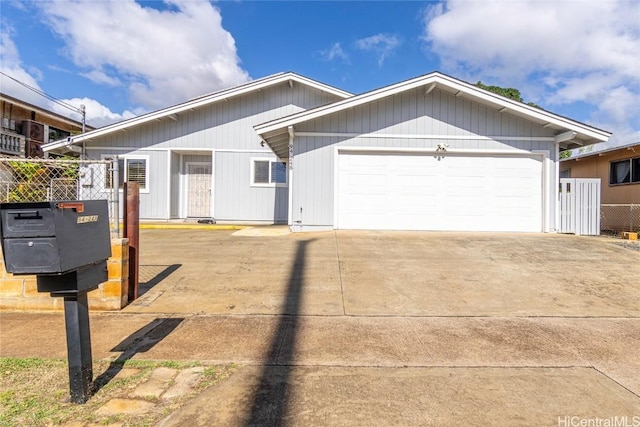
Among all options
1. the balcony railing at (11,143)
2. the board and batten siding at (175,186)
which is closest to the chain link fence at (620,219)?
the board and batten siding at (175,186)

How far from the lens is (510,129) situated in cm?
1045

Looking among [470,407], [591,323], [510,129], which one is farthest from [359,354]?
[510,129]

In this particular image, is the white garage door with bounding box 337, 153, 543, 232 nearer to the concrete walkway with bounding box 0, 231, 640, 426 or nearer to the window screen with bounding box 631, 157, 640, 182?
the concrete walkway with bounding box 0, 231, 640, 426

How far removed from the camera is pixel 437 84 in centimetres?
1001

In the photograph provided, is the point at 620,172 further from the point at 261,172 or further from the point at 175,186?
the point at 175,186

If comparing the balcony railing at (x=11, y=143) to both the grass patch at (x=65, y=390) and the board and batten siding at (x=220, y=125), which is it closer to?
the board and batten siding at (x=220, y=125)

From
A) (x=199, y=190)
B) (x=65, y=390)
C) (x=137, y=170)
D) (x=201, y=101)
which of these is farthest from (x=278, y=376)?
(x=137, y=170)

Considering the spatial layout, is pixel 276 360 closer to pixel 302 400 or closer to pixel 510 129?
pixel 302 400

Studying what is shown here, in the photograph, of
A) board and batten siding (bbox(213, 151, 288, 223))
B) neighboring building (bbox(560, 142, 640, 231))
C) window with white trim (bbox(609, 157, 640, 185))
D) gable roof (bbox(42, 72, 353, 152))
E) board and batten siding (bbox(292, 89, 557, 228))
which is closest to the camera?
board and batten siding (bbox(292, 89, 557, 228))

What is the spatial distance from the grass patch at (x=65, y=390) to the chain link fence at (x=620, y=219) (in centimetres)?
1440

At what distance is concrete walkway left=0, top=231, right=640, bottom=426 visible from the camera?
2.70 metres

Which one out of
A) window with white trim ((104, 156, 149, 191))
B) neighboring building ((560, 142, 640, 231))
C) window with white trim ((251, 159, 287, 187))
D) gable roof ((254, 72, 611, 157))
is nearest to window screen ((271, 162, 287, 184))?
window with white trim ((251, 159, 287, 187))

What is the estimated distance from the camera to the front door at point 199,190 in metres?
14.4

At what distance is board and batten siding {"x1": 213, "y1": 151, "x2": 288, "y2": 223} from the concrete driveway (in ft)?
14.9
